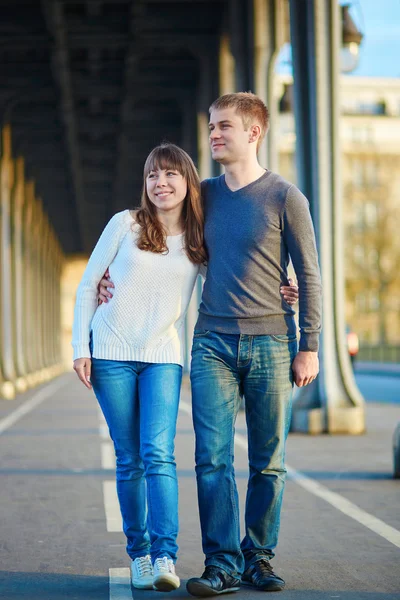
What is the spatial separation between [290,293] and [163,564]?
4.07 feet

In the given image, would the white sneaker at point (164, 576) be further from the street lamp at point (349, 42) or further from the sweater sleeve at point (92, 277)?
the street lamp at point (349, 42)

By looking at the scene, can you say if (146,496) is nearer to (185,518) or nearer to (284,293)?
(284,293)

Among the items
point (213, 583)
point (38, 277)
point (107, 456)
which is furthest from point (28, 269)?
point (213, 583)

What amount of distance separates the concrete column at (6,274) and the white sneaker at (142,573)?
2107cm

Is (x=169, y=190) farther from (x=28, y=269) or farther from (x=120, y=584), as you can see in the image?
(x=28, y=269)

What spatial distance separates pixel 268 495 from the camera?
16.1 ft

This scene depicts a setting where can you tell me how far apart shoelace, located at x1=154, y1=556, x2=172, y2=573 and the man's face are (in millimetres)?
1668

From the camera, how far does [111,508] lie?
7.46 meters

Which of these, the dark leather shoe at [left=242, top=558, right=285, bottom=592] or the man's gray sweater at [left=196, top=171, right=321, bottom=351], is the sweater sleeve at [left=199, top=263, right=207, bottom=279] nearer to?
the man's gray sweater at [left=196, top=171, right=321, bottom=351]

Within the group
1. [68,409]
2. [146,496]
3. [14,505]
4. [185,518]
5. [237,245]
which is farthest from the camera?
[68,409]

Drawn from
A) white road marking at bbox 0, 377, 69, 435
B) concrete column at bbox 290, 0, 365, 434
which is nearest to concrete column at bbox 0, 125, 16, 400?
white road marking at bbox 0, 377, 69, 435

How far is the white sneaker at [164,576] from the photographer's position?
4625mm

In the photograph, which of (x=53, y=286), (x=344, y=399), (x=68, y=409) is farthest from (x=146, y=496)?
(x=53, y=286)

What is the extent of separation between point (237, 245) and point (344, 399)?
29.4 feet
